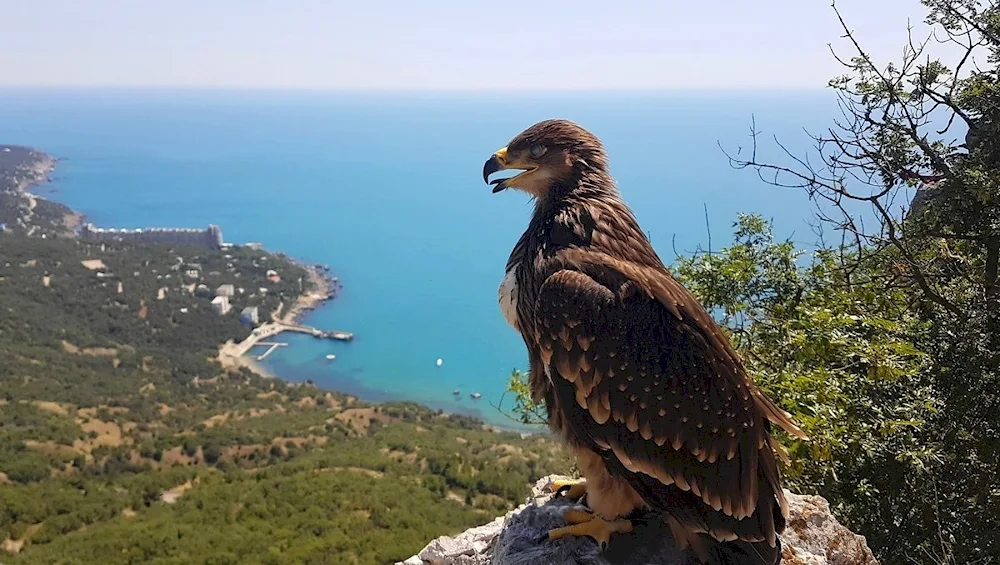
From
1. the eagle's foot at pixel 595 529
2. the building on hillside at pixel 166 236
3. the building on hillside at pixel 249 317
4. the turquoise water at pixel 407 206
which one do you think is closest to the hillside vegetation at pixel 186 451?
the building on hillside at pixel 249 317

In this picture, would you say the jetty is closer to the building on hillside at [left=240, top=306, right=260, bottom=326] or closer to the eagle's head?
the building on hillside at [left=240, top=306, right=260, bottom=326]

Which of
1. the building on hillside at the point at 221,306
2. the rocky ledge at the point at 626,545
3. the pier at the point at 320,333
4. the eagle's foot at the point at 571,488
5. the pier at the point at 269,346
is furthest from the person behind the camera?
the pier at the point at 320,333

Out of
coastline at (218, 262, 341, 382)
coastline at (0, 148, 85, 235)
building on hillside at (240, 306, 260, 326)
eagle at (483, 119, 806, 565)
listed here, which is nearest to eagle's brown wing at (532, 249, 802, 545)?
eagle at (483, 119, 806, 565)

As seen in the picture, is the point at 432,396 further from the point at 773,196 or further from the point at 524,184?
the point at 524,184

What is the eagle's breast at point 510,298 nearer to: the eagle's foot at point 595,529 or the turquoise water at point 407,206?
the turquoise water at point 407,206

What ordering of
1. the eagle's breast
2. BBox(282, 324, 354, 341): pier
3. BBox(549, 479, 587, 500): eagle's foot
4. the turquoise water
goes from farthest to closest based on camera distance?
BBox(282, 324, 354, 341): pier
the turquoise water
BBox(549, 479, 587, 500): eagle's foot
the eagle's breast

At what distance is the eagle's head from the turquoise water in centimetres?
29

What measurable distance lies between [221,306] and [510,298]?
2358 inches

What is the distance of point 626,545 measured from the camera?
2.63 metres

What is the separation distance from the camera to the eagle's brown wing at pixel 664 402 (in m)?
2.32

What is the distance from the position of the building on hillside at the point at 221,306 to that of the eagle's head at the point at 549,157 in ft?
193

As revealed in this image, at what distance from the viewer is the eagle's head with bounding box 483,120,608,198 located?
299 centimetres

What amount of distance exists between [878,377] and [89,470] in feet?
95.7

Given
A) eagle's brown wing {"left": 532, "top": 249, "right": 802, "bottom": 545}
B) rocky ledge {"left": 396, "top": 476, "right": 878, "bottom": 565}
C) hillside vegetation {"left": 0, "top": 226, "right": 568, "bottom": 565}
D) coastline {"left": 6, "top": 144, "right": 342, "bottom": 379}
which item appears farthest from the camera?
coastline {"left": 6, "top": 144, "right": 342, "bottom": 379}
